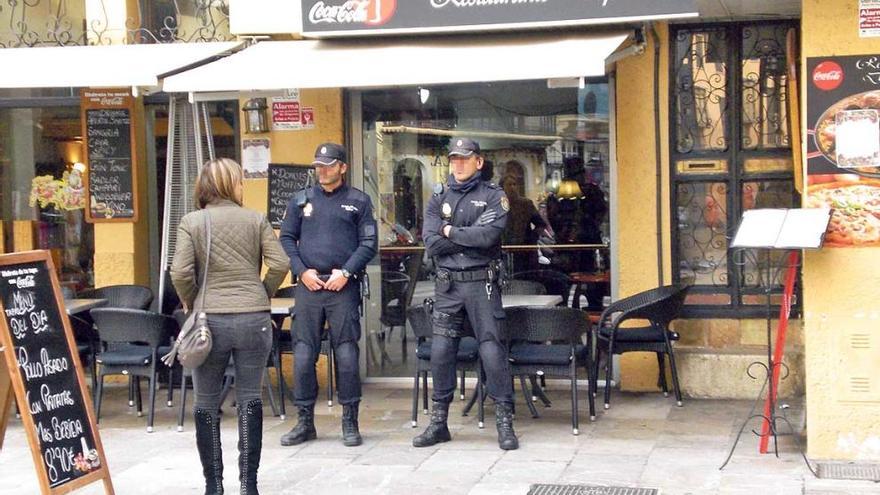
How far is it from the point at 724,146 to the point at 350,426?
12.0ft

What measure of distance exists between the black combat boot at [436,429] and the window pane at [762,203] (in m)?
2.84

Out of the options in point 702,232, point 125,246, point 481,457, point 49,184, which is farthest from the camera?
point 49,184

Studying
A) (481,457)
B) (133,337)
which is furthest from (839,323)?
(133,337)

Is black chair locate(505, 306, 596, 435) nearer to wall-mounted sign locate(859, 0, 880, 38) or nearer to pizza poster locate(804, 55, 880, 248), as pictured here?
pizza poster locate(804, 55, 880, 248)

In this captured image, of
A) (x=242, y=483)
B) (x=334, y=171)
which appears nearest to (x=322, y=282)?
(x=334, y=171)

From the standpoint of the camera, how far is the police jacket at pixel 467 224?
24.6 feet

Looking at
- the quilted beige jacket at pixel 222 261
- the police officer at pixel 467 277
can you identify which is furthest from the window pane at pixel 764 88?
the quilted beige jacket at pixel 222 261

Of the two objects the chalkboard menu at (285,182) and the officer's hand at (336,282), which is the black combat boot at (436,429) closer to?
the officer's hand at (336,282)

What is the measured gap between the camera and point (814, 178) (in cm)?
688

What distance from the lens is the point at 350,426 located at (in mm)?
7918

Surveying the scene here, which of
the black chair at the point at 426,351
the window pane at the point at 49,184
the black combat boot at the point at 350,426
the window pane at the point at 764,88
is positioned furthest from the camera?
the window pane at the point at 49,184

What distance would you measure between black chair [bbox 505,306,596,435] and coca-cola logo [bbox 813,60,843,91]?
7.04 ft

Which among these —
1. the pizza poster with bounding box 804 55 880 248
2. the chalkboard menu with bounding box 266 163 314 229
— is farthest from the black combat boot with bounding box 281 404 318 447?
the pizza poster with bounding box 804 55 880 248

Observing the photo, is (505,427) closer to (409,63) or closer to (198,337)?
(198,337)
